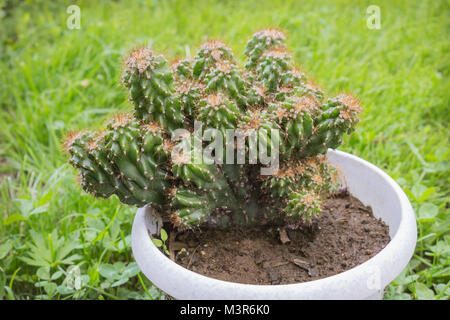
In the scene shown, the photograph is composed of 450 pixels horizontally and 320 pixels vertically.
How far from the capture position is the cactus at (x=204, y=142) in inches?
48.8

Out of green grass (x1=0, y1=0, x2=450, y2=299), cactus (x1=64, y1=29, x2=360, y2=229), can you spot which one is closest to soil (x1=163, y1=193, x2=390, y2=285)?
cactus (x1=64, y1=29, x2=360, y2=229)

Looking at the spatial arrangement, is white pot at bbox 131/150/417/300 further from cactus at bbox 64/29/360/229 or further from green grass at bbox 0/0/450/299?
green grass at bbox 0/0/450/299

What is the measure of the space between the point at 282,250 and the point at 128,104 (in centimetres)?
166

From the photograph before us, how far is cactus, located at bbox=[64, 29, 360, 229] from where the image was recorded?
124 centimetres

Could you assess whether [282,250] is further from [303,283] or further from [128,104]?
[128,104]

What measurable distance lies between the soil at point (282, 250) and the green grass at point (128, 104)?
27 cm

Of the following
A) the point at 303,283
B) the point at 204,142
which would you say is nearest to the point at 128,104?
the point at 204,142

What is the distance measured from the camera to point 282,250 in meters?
1.46

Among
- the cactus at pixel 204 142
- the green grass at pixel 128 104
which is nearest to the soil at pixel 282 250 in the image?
the cactus at pixel 204 142

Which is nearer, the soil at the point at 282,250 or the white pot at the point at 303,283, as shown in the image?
the white pot at the point at 303,283

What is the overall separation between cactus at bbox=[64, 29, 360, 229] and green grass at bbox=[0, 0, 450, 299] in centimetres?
25

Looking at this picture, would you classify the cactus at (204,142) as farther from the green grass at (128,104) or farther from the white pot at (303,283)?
the green grass at (128,104)
